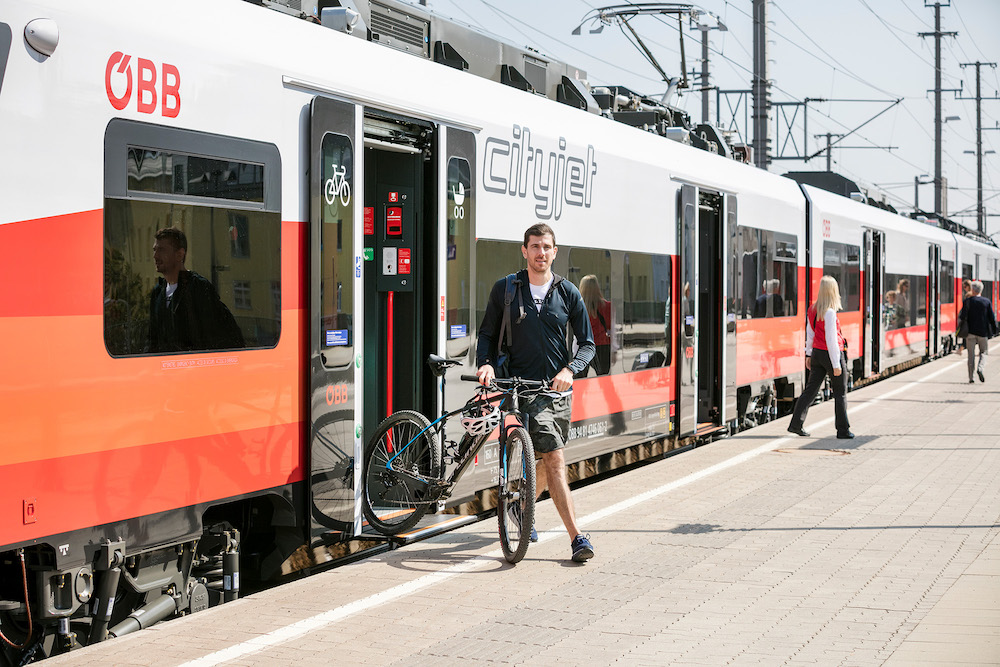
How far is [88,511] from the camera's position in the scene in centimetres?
495

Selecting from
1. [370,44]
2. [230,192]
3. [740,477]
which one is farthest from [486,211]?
[740,477]

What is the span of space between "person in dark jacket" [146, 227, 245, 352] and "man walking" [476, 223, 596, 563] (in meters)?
1.73

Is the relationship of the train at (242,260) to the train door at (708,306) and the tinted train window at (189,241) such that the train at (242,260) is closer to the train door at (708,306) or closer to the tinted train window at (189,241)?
the tinted train window at (189,241)

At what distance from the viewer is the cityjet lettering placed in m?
8.31

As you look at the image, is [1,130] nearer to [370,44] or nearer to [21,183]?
[21,183]

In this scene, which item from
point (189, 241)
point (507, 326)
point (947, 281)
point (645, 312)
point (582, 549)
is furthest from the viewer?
point (947, 281)

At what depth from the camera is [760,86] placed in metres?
20.4

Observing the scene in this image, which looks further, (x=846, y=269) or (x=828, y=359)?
(x=846, y=269)

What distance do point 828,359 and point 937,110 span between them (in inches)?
1476

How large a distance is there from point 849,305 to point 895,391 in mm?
1766

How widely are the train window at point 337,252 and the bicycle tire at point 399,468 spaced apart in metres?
0.73

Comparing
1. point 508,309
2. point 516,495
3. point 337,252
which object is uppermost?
point 337,252

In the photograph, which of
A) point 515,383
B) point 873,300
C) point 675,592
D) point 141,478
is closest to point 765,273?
point 873,300

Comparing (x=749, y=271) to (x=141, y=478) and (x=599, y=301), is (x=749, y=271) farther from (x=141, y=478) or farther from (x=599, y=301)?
(x=141, y=478)
